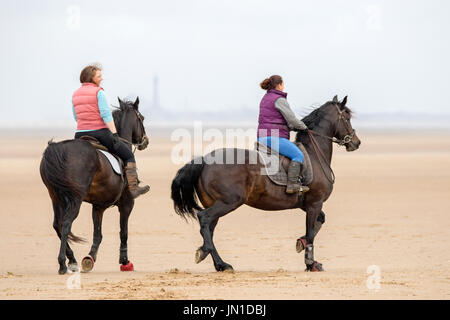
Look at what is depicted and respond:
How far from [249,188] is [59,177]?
223cm

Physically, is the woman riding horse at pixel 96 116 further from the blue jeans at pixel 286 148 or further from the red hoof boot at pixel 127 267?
the blue jeans at pixel 286 148

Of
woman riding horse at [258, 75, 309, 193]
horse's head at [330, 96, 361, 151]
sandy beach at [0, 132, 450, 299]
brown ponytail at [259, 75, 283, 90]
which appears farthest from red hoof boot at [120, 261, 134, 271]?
horse's head at [330, 96, 361, 151]

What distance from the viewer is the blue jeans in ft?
40.0

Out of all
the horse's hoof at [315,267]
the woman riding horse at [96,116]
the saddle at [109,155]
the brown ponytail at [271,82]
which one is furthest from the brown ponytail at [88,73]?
the horse's hoof at [315,267]

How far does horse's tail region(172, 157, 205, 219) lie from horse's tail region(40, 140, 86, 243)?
3.80 feet

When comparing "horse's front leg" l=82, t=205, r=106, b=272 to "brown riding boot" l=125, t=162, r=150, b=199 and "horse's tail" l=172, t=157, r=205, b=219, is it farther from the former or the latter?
"horse's tail" l=172, t=157, r=205, b=219

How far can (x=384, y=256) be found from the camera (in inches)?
546

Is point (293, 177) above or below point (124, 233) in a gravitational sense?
above

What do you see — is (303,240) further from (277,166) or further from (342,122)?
(342,122)

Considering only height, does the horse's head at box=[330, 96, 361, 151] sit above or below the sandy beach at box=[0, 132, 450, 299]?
above

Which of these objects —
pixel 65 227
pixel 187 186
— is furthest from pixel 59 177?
pixel 187 186

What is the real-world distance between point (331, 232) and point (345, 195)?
6.89 meters

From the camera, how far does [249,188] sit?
1199cm

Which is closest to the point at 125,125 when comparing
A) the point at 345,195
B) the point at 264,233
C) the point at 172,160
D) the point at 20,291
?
the point at 20,291
